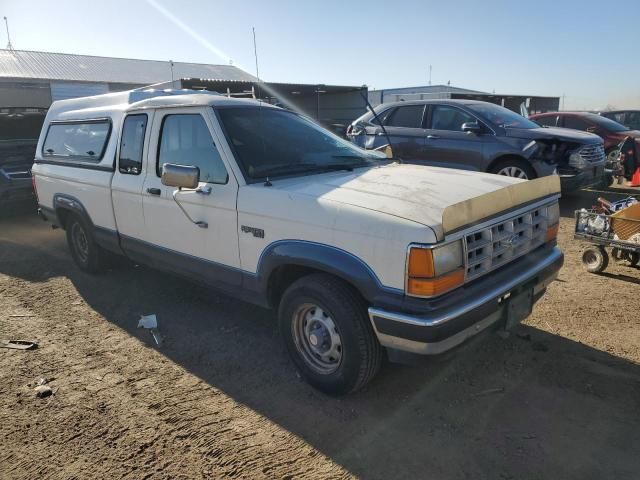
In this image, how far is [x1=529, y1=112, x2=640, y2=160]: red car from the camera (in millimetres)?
12227

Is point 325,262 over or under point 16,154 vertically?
under

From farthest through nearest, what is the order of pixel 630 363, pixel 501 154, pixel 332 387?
pixel 501 154
pixel 630 363
pixel 332 387

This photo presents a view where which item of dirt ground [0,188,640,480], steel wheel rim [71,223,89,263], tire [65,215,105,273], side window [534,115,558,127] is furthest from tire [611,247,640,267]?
side window [534,115,558,127]

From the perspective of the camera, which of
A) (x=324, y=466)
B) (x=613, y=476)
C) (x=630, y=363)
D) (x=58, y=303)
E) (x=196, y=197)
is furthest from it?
(x=58, y=303)

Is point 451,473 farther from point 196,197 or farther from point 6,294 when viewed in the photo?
point 6,294

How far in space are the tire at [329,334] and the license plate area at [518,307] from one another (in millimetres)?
842

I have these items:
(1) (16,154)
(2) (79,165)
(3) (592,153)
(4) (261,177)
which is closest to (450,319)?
(4) (261,177)

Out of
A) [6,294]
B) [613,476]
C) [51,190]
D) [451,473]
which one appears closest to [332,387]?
[451,473]

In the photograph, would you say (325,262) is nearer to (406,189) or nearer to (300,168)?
(406,189)

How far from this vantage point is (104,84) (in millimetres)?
28062

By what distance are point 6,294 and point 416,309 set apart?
4827mm

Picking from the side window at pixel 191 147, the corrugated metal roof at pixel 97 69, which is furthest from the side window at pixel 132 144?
the corrugated metal roof at pixel 97 69

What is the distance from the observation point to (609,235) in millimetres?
5039

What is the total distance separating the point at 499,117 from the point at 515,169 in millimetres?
1033
